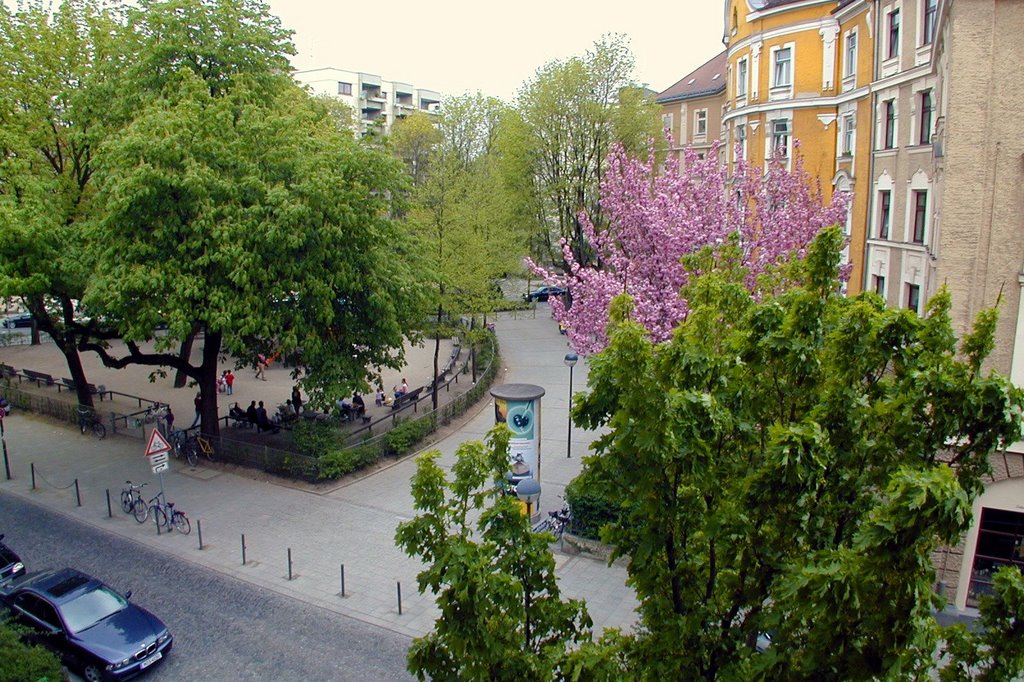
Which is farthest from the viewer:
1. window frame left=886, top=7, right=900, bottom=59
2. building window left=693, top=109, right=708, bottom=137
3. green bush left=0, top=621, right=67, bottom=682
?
building window left=693, top=109, right=708, bottom=137

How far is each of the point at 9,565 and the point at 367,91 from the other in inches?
3671

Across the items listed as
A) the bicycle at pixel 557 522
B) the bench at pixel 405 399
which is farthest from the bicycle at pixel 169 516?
the bench at pixel 405 399

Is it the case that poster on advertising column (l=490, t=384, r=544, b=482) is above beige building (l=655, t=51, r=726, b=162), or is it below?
below

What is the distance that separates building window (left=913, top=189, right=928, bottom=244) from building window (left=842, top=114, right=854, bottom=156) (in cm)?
665

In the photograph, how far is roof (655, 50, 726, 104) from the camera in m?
53.2

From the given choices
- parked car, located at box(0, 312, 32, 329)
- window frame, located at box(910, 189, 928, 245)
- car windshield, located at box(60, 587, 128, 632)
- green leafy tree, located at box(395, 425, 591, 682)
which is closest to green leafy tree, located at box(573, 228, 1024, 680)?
green leafy tree, located at box(395, 425, 591, 682)

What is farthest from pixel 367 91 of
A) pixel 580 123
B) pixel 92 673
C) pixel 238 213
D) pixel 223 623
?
pixel 92 673

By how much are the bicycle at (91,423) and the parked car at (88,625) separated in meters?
12.8

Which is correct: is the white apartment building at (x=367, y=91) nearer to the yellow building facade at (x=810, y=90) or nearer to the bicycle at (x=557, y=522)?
the yellow building facade at (x=810, y=90)

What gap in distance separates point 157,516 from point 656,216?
14258 millimetres

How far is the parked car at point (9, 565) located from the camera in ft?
51.8

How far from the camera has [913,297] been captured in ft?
63.1

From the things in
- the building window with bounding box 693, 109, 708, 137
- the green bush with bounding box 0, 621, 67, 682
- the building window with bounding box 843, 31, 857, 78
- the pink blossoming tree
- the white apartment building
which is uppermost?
the white apartment building

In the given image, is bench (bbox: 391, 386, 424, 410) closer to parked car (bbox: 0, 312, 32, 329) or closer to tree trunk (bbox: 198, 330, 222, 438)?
tree trunk (bbox: 198, 330, 222, 438)
